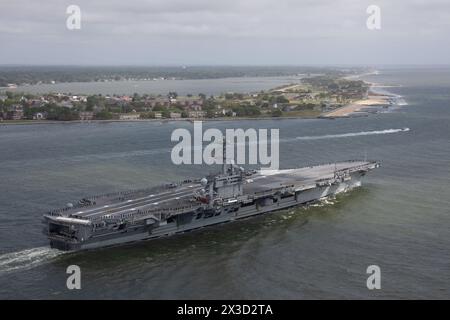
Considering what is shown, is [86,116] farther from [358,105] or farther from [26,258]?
[26,258]

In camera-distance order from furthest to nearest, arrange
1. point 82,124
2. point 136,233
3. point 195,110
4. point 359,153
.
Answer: point 195,110 → point 82,124 → point 359,153 → point 136,233

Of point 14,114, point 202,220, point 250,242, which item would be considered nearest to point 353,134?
point 202,220

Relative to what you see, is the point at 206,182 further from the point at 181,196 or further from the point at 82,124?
the point at 82,124

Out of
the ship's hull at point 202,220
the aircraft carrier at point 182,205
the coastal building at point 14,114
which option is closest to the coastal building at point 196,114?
the coastal building at point 14,114

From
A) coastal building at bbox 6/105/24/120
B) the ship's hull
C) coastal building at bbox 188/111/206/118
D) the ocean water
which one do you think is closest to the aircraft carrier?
the ship's hull

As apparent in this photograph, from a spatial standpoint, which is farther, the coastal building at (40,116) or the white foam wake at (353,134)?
the coastal building at (40,116)

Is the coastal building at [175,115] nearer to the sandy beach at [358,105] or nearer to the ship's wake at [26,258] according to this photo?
the sandy beach at [358,105]

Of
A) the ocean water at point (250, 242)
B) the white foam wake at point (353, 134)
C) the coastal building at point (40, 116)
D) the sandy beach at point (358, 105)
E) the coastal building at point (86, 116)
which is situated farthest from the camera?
the sandy beach at point (358, 105)
